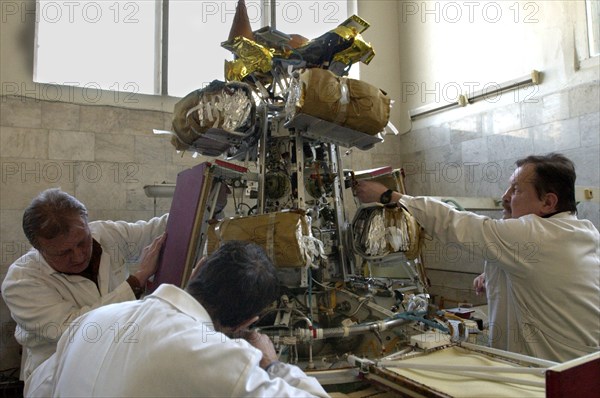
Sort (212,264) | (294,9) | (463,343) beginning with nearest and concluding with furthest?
(212,264), (463,343), (294,9)

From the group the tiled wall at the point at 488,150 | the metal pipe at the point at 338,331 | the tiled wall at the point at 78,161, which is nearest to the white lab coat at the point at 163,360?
the metal pipe at the point at 338,331

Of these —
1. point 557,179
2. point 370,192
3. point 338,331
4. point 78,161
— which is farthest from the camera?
point 78,161

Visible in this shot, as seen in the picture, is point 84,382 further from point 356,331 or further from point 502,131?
point 502,131

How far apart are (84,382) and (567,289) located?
1682 millimetres

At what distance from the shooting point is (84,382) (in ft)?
3.26

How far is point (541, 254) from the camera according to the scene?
1700 mm

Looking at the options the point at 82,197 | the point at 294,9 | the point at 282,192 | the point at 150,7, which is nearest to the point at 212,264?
the point at 282,192

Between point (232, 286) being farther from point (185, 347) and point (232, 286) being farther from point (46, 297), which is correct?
point (46, 297)

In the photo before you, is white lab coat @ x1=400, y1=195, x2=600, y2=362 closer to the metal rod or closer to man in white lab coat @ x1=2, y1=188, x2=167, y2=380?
man in white lab coat @ x1=2, y1=188, x2=167, y2=380

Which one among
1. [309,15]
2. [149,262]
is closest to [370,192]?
[149,262]

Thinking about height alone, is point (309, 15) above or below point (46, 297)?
above

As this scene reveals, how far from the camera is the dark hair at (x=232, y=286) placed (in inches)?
45.1

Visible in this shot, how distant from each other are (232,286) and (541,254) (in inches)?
49.4

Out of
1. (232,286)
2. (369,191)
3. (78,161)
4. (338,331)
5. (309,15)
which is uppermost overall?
(309,15)
